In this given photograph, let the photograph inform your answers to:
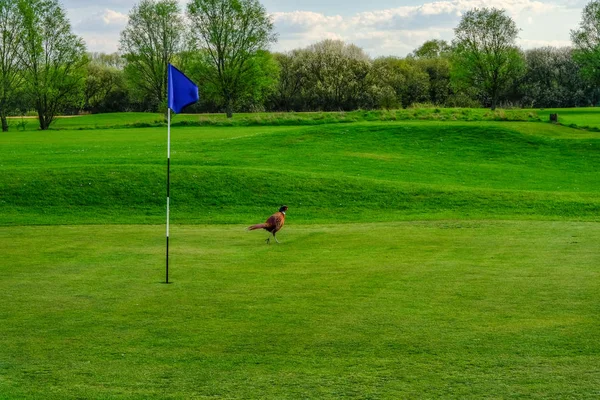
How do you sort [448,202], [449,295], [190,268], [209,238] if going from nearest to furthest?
[449,295] < [190,268] < [209,238] < [448,202]

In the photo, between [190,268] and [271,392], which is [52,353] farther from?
[190,268]

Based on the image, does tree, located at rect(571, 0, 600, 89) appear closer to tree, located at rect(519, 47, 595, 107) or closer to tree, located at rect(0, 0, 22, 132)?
tree, located at rect(519, 47, 595, 107)

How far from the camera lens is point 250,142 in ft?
142

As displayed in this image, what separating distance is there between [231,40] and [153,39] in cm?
1588

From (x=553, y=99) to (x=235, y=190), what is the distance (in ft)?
278

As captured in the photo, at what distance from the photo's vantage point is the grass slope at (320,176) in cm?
2639

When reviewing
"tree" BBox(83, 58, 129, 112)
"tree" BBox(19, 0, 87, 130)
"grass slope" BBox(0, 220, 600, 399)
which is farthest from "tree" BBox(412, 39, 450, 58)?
"grass slope" BBox(0, 220, 600, 399)

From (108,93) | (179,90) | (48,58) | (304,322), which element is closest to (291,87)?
(108,93)

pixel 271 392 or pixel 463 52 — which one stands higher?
pixel 463 52

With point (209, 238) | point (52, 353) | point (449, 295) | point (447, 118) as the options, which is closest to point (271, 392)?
point (52, 353)

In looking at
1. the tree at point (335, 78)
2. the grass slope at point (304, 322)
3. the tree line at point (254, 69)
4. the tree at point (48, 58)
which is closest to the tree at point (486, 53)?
the tree line at point (254, 69)

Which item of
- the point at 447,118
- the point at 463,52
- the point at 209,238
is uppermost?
the point at 463,52

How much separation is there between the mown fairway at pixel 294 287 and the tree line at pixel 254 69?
52.2 meters

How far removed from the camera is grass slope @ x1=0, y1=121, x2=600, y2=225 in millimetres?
26391
